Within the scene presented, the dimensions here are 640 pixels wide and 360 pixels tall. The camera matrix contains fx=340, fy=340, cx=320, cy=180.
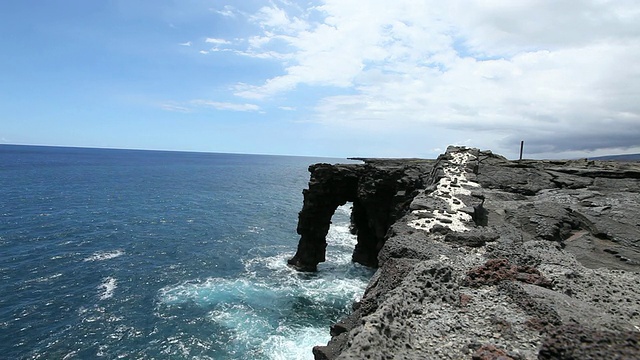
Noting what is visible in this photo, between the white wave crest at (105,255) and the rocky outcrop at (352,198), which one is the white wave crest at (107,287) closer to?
the white wave crest at (105,255)

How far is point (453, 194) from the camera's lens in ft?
42.1

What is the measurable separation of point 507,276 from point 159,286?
26269mm

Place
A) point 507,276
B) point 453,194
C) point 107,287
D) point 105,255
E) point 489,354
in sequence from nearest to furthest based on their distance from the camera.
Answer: point 489,354
point 507,276
point 453,194
point 107,287
point 105,255

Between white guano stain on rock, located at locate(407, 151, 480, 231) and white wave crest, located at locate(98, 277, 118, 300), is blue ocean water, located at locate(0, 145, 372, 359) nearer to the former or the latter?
white wave crest, located at locate(98, 277, 118, 300)

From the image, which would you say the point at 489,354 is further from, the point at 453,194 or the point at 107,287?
the point at 107,287

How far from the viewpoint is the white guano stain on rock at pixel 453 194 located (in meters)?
9.87

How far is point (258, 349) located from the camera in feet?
62.6

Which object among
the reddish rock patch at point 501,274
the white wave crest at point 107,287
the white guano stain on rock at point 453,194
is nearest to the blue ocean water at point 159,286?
the white wave crest at point 107,287

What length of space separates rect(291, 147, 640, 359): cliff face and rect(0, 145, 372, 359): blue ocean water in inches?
517

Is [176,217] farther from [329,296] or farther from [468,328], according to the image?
[468,328]

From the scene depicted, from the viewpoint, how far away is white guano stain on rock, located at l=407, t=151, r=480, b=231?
9867 millimetres

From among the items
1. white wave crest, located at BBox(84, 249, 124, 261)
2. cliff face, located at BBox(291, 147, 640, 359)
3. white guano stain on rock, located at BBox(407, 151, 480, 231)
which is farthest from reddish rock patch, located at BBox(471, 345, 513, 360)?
white wave crest, located at BBox(84, 249, 124, 261)

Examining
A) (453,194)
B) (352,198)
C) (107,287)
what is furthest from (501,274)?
(352,198)

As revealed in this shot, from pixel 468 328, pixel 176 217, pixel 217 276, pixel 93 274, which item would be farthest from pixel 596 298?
pixel 176 217
